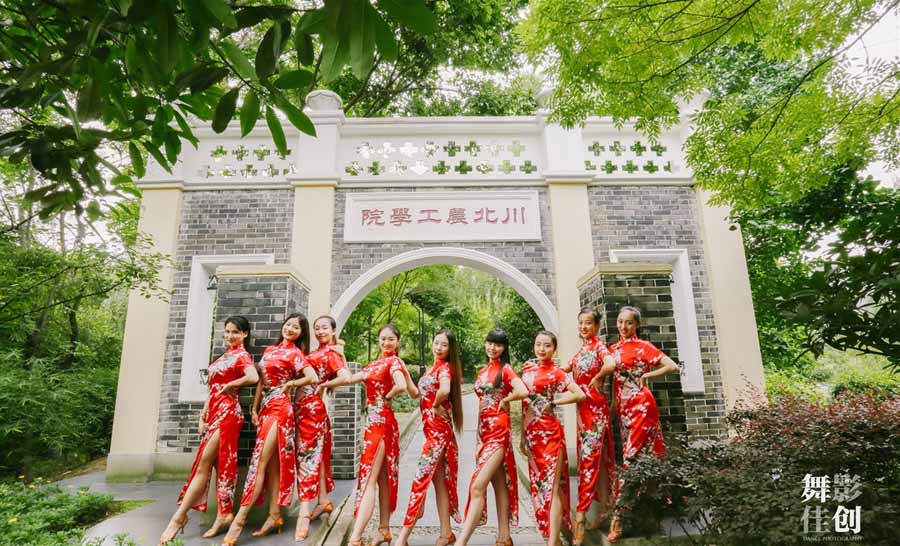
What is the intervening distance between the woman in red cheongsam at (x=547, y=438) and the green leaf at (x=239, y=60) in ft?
8.04

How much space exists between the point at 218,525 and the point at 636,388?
2.91 metres

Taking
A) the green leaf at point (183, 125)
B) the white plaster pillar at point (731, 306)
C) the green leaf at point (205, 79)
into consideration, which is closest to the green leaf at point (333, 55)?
the green leaf at point (205, 79)

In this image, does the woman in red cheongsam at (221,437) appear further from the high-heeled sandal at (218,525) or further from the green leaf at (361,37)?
the green leaf at (361,37)

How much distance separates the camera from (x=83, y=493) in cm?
400

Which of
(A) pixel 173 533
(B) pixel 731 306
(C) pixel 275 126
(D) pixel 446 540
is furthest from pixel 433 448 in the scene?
(B) pixel 731 306

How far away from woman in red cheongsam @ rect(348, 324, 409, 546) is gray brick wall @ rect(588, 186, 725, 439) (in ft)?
11.2

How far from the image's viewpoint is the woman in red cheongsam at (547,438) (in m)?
3.07

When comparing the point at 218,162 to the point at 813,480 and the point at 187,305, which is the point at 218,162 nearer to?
the point at 187,305

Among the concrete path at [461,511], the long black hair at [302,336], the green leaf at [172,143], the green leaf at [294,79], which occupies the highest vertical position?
Answer: the green leaf at [172,143]

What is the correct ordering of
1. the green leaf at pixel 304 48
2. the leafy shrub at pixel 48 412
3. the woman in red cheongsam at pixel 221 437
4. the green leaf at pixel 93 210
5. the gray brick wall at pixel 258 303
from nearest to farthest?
the green leaf at pixel 304 48
the green leaf at pixel 93 210
the woman in red cheongsam at pixel 221 437
the gray brick wall at pixel 258 303
the leafy shrub at pixel 48 412

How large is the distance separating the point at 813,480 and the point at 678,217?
4147 mm

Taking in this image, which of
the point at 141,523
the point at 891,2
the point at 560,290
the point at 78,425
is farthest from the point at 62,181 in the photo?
the point at 78,425

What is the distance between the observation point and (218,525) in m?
3.35

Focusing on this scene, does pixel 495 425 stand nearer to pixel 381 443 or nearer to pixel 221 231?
pixel 381 443
